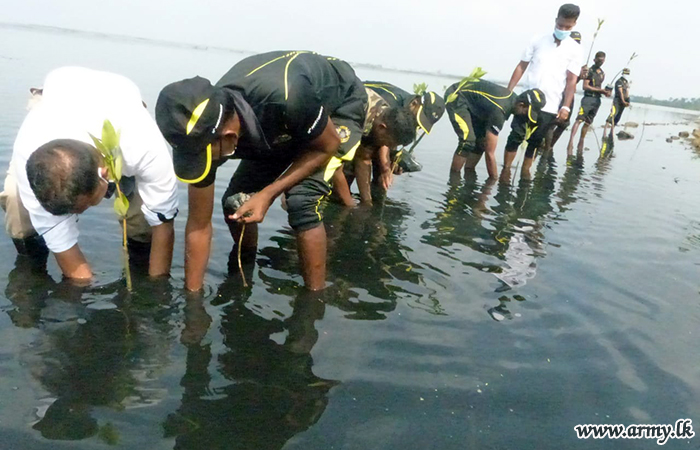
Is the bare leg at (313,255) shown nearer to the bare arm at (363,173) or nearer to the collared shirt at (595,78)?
the bare arm at (363,173)

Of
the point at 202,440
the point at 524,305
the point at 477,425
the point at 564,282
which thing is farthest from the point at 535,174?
the point at 202,440

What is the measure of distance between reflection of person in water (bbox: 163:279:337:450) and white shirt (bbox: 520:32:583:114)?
6012 millimetres

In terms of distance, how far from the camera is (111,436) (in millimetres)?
1993

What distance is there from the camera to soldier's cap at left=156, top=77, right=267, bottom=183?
2426mm

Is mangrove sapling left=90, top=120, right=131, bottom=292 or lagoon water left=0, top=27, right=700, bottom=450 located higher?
mangrove sapling left=90, top=120, right=131, bottom=292

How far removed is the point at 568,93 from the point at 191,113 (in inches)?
268

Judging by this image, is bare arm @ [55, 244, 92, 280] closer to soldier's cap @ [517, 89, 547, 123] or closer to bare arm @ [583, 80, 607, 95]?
soldier's cap @ [517, 89, 547, 123]

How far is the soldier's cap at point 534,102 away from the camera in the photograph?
24.1 feet

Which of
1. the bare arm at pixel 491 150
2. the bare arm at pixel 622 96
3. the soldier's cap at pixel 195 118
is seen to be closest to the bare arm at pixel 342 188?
the soldier's cap at pixel 195 118

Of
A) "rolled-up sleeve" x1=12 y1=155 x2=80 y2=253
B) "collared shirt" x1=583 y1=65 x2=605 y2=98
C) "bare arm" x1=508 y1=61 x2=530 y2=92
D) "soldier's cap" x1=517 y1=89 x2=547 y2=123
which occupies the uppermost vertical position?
"collared shirt" x1=583 y1=65 x2=605 y2=98

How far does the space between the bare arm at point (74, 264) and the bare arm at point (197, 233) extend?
0.62 metres

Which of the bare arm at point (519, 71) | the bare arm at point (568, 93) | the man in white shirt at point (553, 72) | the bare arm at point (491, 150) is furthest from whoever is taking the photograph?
the bare arm at point (519, 71)

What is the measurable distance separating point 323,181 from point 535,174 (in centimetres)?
615

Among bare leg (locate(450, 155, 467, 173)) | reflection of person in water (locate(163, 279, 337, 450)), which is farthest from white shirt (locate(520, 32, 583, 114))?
reflection of person in water (locate(163, 279, 337, 450))
